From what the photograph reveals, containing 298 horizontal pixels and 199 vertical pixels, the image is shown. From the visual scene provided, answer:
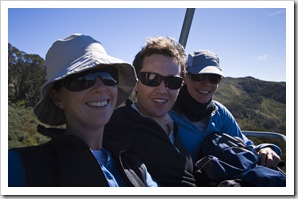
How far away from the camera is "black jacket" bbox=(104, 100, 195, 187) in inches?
81.9

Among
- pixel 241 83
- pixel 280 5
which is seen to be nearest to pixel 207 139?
pixel 280 5

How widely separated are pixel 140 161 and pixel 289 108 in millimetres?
1122

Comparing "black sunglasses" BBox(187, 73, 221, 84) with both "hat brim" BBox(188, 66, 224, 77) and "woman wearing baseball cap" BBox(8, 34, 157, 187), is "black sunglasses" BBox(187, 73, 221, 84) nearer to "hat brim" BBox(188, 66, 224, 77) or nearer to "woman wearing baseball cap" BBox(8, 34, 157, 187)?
"hat brim" BBox(188, 66, 224, 77)

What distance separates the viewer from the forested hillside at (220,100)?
6.48m

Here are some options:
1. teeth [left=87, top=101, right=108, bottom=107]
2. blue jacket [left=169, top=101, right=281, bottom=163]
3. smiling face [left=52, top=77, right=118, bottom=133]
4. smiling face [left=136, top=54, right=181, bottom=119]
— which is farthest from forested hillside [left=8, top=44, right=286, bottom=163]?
smiling face [left=136, top=54, right=181, bottom=119]

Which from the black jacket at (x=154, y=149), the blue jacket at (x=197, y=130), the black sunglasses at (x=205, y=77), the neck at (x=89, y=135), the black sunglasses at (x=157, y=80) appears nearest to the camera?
the neck at (x=89, y=135)

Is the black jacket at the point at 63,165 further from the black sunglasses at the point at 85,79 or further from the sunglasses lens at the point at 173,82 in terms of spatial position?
the sunglasses lens at the point at 173,82

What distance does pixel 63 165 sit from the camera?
1.50 meters

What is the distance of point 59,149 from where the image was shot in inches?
61.5

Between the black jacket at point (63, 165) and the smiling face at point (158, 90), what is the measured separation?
0.65m

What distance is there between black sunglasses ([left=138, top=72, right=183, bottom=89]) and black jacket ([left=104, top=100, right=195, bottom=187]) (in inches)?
9.4

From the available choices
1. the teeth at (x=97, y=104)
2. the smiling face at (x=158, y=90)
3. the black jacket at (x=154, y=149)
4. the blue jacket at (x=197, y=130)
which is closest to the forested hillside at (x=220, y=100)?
the teeth at (x=97, y=104)

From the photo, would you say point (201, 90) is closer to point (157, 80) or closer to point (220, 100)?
point (157, 80)

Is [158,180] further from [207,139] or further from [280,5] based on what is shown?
[280,5]
